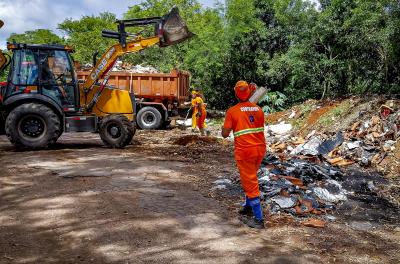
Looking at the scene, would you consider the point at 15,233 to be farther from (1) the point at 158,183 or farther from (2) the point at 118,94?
(2) the point at 118,94

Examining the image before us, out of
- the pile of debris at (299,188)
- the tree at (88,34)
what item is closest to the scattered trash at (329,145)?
the pile of debris at (299,188)

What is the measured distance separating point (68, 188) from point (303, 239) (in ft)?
11.4

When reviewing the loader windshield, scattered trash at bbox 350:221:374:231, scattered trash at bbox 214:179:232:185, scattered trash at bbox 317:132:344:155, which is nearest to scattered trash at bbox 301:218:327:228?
scattered trash at bbox 350:221:374:231

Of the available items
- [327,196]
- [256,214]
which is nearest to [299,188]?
[327,196]

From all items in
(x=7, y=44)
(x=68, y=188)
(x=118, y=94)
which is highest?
(x=7, y=44)

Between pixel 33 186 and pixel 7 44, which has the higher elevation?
pixel 7 44

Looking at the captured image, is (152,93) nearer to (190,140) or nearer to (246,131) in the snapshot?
(190,140)

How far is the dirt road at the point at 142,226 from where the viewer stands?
4102 millimetres

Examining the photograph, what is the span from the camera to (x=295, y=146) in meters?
12.1

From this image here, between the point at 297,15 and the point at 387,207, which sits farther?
the point at 297,15

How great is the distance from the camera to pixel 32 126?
31.8 feet

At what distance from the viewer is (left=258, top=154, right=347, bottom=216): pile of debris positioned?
589 cm

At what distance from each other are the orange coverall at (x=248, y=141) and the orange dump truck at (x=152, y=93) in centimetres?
1110

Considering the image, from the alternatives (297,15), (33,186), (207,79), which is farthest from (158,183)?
(207,79)
